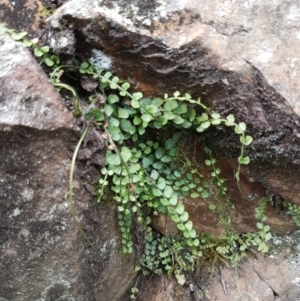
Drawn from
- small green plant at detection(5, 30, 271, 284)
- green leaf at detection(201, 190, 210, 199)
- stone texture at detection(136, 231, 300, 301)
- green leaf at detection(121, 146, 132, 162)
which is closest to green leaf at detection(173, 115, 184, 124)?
small green plant at detection(5, 30, 271, 284)

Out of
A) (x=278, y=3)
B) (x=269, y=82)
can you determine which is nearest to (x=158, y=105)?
(x=269, y=82)

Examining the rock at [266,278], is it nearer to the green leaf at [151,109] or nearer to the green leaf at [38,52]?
the green leaf at [151,109]

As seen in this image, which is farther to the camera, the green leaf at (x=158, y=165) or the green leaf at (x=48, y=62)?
the green leaf at (x=158, y=165)

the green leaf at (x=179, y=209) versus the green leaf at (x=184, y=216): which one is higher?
the green leaf at (x=179, y=209)

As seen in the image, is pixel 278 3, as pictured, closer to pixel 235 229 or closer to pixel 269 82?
pixel 269 82

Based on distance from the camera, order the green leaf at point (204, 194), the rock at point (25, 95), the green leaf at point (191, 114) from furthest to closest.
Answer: the green leaf at point (204, 194) → the green leaf at point (191, 114) → the rock at point (25, 95)

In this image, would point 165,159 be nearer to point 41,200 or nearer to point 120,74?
point 120,74

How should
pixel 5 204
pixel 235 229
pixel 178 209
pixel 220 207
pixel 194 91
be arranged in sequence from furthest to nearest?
pixel 235 229 → pixel 220 207 → pixel 178 209 → pixel 194 91 → pixel 5 204

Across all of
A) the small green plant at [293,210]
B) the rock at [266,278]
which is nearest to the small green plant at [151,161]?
the small green plant at [293,210]
